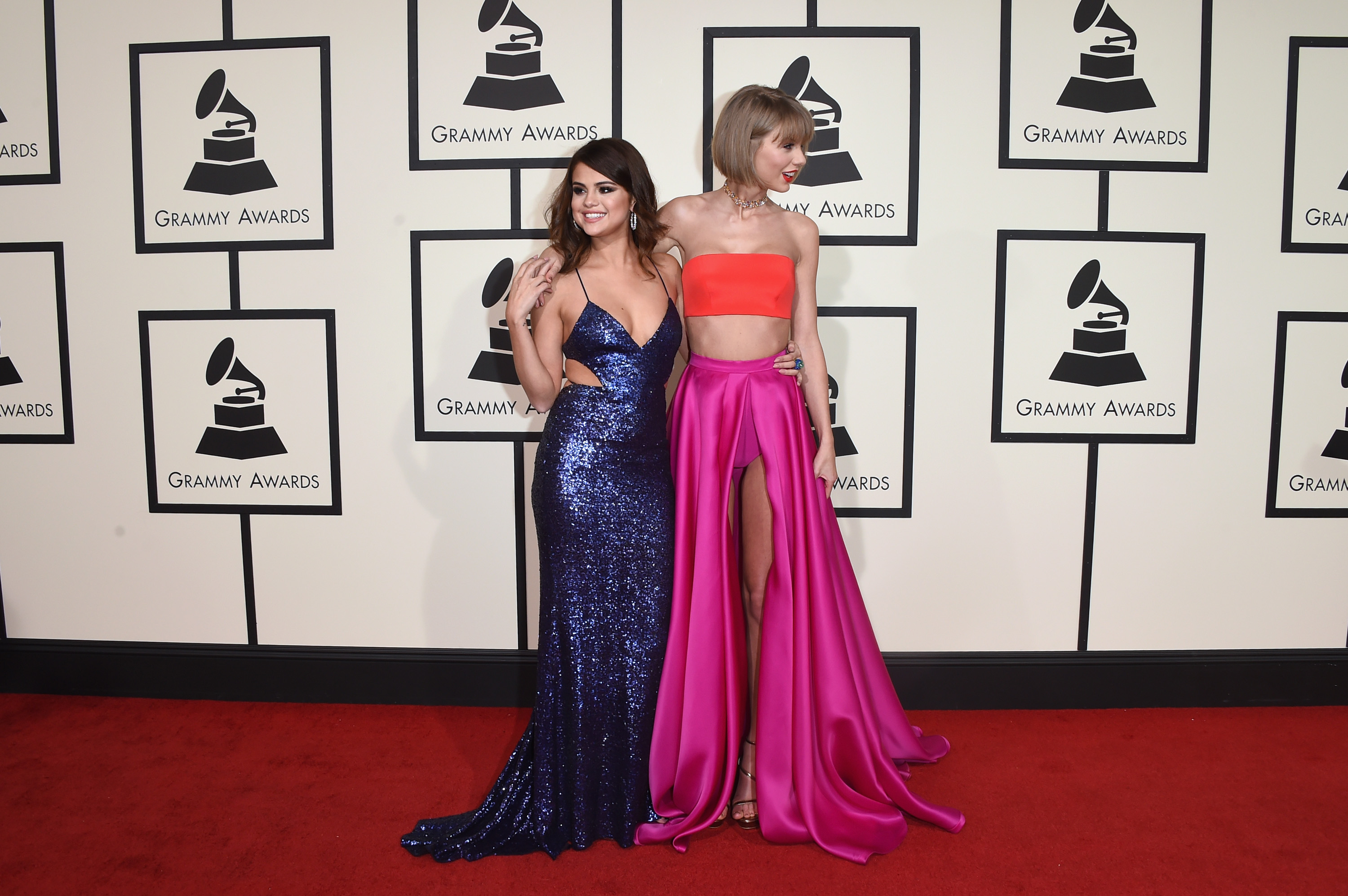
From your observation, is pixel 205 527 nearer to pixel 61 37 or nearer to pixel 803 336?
pixel 61 37

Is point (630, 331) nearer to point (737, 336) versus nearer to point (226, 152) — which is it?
point (737, 336)

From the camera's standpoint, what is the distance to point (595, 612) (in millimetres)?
2270

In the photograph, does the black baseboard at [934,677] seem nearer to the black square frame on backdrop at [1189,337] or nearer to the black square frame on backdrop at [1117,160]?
the black square frame on backdrop at [1189,337]

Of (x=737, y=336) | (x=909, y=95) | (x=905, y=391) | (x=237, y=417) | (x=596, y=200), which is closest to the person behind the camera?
(x=596, y=200)

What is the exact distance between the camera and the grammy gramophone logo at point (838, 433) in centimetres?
301

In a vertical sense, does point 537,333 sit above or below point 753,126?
below

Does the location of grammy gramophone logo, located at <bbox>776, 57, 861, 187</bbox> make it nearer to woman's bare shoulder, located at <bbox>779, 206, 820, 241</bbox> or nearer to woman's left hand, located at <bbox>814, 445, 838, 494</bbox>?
woman's bare shoulder, located at <bbox>779, 206, 820, 241</bbox>

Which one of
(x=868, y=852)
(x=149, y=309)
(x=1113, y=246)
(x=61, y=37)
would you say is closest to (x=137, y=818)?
(x=149, y=309)

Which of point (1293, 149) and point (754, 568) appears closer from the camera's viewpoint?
point (754, 568)

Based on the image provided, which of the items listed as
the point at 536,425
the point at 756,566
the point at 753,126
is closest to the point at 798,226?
the point at 753,126

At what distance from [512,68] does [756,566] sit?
1.92 m

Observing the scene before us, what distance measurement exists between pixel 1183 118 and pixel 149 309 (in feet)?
12.3

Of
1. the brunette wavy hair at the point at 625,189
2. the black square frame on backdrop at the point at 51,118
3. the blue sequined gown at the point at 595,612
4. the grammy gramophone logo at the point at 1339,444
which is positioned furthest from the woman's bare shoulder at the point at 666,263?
the grammy gramophone logo at the point at 1339,444

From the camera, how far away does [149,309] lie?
10.1 feet
